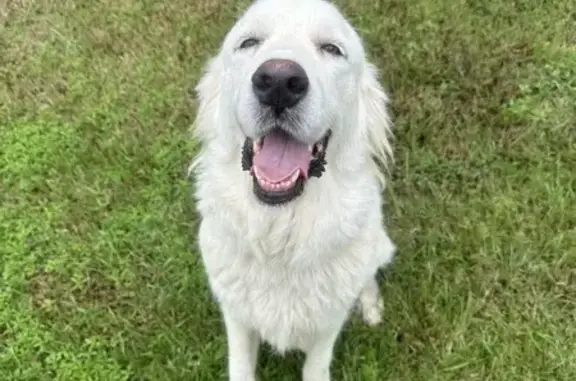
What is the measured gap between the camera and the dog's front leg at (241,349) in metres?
3.28

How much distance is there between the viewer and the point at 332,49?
9.47 ft

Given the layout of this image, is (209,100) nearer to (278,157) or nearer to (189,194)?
(278,157)

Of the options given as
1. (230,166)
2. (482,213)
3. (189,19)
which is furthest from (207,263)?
(189,19)

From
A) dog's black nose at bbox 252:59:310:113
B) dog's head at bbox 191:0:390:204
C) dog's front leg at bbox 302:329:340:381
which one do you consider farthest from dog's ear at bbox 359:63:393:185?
dog's front leg at bbox 302:329:340:381

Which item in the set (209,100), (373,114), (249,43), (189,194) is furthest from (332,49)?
(189,194)

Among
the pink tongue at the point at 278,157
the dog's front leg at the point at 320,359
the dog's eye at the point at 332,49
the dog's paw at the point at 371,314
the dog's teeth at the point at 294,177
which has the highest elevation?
the dog's eye at the point at 332,49

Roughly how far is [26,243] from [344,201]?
5.76ft

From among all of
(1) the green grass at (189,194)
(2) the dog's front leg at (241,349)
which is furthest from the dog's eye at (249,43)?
(1) the green grass at (189,194)

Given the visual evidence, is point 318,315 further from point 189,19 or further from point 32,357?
point 189,19

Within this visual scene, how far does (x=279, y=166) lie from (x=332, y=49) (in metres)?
0.45

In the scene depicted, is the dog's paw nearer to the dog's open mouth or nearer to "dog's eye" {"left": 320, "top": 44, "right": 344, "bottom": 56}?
the dog's open mouth

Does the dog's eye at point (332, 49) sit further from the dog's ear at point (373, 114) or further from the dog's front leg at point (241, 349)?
the dog's front leg at point (241, 349)

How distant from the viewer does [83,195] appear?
4.20 m

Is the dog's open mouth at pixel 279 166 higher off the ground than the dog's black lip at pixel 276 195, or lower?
higher
